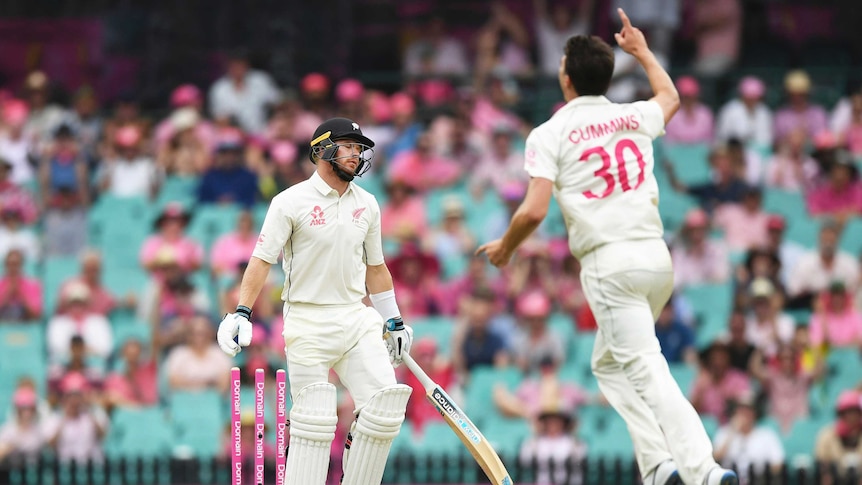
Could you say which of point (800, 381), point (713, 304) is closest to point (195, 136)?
point (713, 304)

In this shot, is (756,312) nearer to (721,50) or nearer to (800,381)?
(800,381)

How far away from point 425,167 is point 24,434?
14.8 ft

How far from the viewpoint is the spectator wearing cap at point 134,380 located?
13.8m

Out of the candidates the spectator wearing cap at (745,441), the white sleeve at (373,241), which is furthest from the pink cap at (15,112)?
the white sleeve at (373,241)

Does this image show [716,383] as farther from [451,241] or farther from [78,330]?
[78,330]

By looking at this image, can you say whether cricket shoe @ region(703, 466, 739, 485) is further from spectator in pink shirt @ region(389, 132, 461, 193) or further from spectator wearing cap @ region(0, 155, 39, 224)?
spectator wearing cap @ region(0, 155, 39, 224)

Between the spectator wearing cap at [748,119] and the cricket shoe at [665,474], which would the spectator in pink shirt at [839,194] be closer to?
the spectator wearing cap at [748,119]

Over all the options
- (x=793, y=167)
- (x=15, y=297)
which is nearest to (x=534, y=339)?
(x=793, y=167)

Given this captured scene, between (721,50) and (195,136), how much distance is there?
210 inches

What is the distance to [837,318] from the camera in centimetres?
1394

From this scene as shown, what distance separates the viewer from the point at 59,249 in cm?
1552

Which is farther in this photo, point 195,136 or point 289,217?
point 195,136

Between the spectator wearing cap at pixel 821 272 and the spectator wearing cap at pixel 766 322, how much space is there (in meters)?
0.45

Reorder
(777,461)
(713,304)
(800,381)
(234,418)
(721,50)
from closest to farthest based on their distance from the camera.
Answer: (234,418), (777,461), (800,381), (713,304), (721,50)
